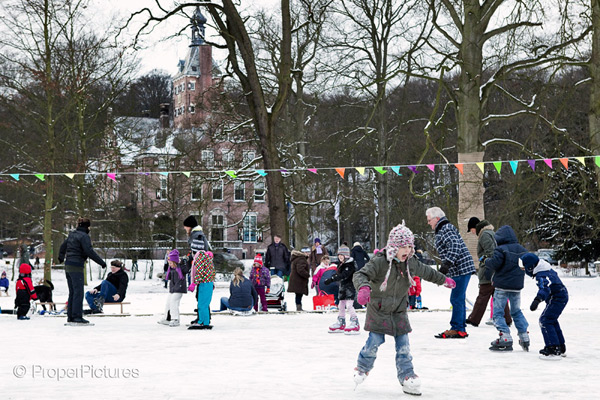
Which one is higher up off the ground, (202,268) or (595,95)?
(595,95)

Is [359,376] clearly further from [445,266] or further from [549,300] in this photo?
[445,266]

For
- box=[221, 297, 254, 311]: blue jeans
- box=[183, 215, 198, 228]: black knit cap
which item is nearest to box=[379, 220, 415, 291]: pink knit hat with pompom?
box=[183, 215, 198, 228]: black knit cap

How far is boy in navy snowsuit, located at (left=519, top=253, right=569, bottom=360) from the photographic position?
8797 millimetres

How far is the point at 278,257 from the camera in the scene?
19.5 metres

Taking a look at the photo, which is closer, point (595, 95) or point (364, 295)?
point (364, 295)

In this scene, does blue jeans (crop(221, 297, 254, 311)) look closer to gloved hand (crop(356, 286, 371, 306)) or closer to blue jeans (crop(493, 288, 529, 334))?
blue jeans (crop(493, 288, 529, 334))

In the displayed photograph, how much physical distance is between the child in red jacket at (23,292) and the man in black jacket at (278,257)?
600 centimetres

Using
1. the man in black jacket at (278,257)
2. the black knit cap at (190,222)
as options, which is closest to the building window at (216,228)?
the man in black jacket at (278,257)

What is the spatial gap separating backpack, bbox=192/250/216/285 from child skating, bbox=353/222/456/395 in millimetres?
5590

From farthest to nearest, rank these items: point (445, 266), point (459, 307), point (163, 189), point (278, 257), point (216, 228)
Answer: point (163, 189) < point (216, 228) < point (278, 257) < point (459, 307) < point (445, 266)

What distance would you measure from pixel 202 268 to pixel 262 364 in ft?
13.6

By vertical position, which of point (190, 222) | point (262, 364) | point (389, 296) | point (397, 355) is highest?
point (190, 222)

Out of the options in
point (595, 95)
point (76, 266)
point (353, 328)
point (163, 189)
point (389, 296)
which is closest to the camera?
point (389, 296)

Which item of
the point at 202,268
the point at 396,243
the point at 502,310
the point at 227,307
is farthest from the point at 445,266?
the point at 227,307
